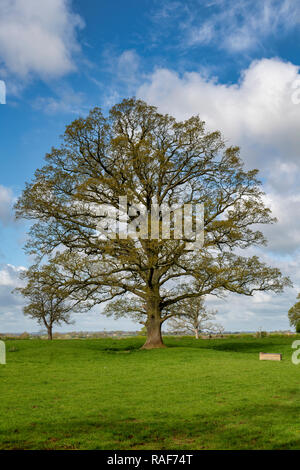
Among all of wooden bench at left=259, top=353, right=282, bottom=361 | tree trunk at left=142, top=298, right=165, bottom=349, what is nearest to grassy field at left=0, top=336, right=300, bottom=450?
wooden bench at left=259, top=353, right=282, bottom=361

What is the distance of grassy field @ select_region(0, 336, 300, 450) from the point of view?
26.6ft

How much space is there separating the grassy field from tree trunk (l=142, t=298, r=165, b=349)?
30.5 feet

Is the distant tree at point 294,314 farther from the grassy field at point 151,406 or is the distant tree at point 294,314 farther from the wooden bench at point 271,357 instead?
the grassy field at point 151,406

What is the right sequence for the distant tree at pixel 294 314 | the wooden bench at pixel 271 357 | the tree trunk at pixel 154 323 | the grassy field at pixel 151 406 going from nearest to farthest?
A: the grassy field at pixel 151 406
the wooden bench at pixel 271 357
the tree trunk at pixel 154 323
the distant tree at pixel 294 314

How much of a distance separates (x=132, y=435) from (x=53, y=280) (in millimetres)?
22244

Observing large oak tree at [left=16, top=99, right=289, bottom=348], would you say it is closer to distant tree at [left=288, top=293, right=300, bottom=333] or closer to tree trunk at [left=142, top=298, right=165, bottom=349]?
tree trunk at [left=142, top=298, right=165, bottom=349]

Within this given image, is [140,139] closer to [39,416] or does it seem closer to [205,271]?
[205,271]

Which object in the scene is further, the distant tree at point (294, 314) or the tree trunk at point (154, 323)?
the distant tree at point (294, 314)

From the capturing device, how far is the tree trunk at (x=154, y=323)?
30305 mm

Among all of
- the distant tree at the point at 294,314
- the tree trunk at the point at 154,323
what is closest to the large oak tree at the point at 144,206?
the tree trunk at the point at 154,323

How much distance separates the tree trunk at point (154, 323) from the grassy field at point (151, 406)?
30.5ft

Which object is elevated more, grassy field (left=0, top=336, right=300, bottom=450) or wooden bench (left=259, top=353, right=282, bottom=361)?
grassy field (left=0, top=336, right=300, bottom=450)

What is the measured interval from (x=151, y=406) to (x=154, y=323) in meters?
19.5

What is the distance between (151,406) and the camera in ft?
36.7
